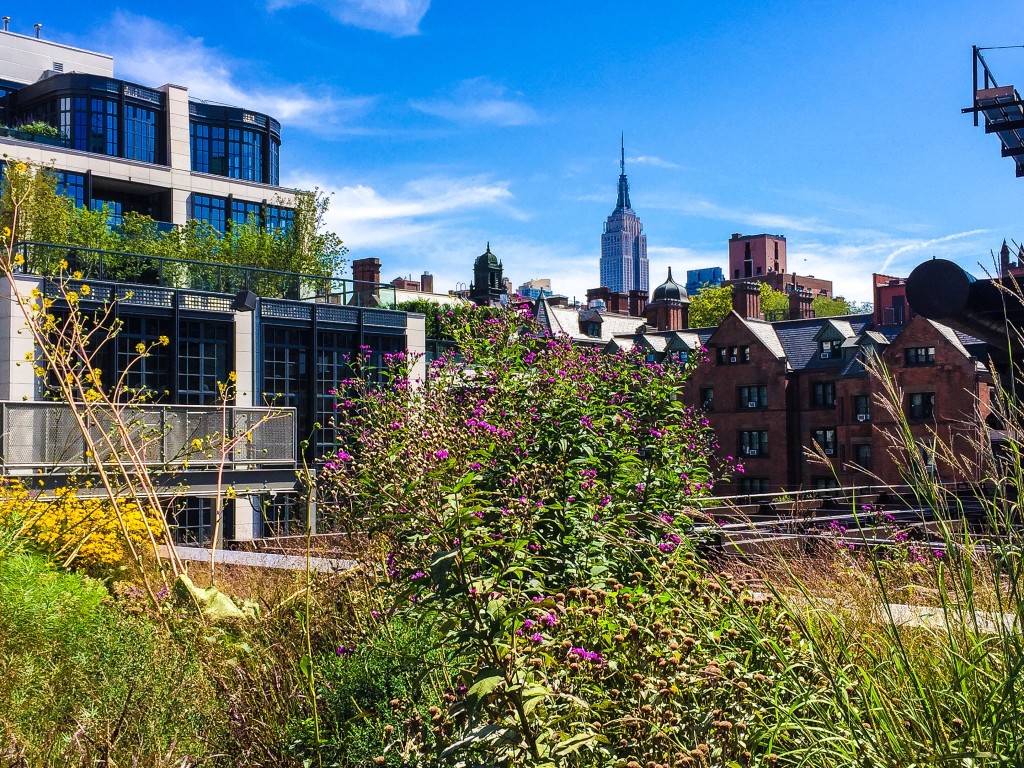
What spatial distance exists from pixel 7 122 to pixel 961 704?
64.7 m

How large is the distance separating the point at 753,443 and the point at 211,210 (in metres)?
32.4

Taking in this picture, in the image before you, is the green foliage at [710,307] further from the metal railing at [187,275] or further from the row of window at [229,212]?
the metal railing at [187,275]

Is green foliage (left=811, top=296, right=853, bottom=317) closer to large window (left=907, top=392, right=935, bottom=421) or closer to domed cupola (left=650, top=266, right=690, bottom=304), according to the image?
domed cupola (left=650, top=266, right=690, bottom=304)

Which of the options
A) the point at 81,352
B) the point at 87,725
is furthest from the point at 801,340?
the point at 87,725

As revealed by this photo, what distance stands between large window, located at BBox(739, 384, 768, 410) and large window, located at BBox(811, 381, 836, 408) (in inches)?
96.3

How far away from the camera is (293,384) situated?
2797cm

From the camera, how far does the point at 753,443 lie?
175 ft

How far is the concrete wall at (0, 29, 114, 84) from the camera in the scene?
59.6m

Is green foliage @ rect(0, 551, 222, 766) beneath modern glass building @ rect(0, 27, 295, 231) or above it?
beneath

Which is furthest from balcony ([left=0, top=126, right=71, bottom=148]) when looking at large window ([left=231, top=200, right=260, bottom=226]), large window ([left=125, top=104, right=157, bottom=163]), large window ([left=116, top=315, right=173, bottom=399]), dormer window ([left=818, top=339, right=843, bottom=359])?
dormer window ([left=818, top=339, right=843, bottom=359])

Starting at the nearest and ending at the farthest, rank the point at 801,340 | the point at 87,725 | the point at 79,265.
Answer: the point at 87,725, the point at 79,265, the point at 801,340

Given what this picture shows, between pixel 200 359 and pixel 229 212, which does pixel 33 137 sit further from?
pixel 200 359

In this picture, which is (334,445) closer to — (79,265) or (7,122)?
(79,265)

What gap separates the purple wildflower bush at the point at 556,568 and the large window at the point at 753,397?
44147 mm
